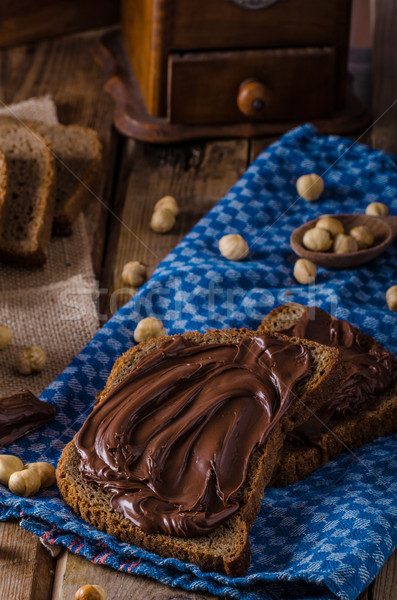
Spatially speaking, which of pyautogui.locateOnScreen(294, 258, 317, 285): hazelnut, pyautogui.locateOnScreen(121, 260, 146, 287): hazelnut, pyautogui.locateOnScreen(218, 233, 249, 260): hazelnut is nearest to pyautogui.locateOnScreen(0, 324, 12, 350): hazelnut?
pyautogui.locateOnScreen(121, 260, 146, 287): hazelnut

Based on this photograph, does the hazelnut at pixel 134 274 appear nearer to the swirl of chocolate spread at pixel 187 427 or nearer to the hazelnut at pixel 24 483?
the swirl of chocolate spread at pixel 187 427

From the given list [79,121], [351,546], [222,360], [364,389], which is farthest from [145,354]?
[79,121]

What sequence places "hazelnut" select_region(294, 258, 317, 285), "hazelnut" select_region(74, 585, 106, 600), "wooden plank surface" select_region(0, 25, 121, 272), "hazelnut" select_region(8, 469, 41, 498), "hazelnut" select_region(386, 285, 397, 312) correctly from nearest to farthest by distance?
1. "hazelnut" select_region(74, 585, 106, 600)
2. "hazelnut" select_region(8, 469, 41, 498)
3. "hazelnut" select_region(386, 285, 397, 312)
4. "hazelnut" select_region(294, 258, 317, 285)
5. "wooden plank surface" select_region(0, 25, 121, 272)

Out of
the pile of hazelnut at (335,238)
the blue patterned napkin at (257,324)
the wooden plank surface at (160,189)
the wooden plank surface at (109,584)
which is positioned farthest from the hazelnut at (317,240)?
the wooden plank surface at (109,584)

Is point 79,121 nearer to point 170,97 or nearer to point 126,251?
point 170,97

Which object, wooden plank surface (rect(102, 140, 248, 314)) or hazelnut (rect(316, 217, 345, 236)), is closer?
hazelnut (rect(316, 217, 345, 236))

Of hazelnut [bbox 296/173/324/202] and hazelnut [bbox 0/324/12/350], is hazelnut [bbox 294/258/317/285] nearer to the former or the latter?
hazelnut [bbox 296/173/324/202]

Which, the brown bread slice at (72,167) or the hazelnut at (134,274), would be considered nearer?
the hazelnut at (134,274)
